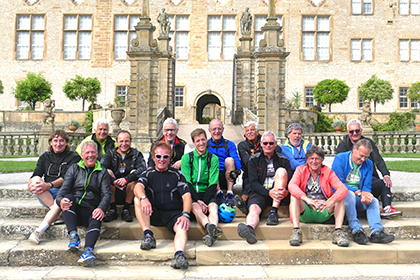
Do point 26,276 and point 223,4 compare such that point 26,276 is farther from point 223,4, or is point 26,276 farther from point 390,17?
point 390,17

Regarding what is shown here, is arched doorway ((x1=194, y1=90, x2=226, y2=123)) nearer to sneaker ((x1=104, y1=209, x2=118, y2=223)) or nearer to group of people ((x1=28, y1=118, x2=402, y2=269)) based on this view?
group of people ((x1=28, y1=118, x2=402, y2=269))

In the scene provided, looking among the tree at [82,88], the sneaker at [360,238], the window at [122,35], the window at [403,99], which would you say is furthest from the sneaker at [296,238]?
the window at [403,99]

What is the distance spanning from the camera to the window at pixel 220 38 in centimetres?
2792

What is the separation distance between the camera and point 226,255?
3.88 m

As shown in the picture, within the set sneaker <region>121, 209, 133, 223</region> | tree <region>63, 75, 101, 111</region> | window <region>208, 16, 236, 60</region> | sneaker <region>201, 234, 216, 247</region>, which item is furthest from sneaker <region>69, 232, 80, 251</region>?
window <region>208, 16, 236, 60</region>

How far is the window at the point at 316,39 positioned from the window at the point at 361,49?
6.00ft

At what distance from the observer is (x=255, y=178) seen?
464cm

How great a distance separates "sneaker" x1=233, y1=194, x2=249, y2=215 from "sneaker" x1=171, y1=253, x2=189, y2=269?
3.91 feet

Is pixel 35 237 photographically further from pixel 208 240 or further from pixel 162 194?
pixel 208 240

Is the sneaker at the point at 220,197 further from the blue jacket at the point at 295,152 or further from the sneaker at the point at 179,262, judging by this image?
the sneaker at the point at 179,262

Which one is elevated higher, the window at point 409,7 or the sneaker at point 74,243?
the window at point 409,7

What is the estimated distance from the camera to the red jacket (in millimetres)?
4109

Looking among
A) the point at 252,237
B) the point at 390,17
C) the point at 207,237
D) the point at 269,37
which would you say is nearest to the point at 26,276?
the point at 207,237

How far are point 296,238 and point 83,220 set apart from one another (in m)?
2.31
